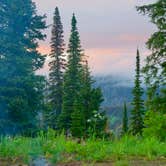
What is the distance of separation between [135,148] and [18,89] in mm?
26715

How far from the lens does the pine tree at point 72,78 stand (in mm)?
52000

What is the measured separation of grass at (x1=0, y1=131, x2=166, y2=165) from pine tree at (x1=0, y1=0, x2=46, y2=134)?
24714 mm

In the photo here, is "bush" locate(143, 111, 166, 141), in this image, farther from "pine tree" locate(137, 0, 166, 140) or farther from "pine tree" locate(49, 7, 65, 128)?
"pine tree" locate(49, 7, 65, 128)

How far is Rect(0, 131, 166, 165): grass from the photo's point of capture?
577 cm

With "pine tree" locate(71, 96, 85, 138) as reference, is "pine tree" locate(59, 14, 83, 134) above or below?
above

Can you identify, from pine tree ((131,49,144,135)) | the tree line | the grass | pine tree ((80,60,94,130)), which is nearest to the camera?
the grass

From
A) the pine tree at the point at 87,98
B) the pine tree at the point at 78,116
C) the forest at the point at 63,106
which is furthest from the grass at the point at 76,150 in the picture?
the pine tree at the point at 87,98

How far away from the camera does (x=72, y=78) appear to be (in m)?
56.6

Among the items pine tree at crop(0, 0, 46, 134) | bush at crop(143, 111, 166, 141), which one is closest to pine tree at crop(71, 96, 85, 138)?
pine tree at crop(0, 0, 46, 134)

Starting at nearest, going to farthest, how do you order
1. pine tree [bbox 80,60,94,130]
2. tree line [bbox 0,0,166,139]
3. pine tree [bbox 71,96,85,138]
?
tree line [bbox 0,0,166,139], pine tree [bbox 71,96,85,138], pine tree [bbox 80,60,94,130]

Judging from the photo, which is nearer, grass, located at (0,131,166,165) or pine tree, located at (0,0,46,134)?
grass, located at (0,131,166,165)

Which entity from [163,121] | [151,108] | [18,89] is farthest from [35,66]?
[163,121]

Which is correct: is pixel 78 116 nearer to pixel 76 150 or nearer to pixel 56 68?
pixel 56 68

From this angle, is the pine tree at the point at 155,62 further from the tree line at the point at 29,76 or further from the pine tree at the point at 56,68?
the pine tree at the point at 56,68
